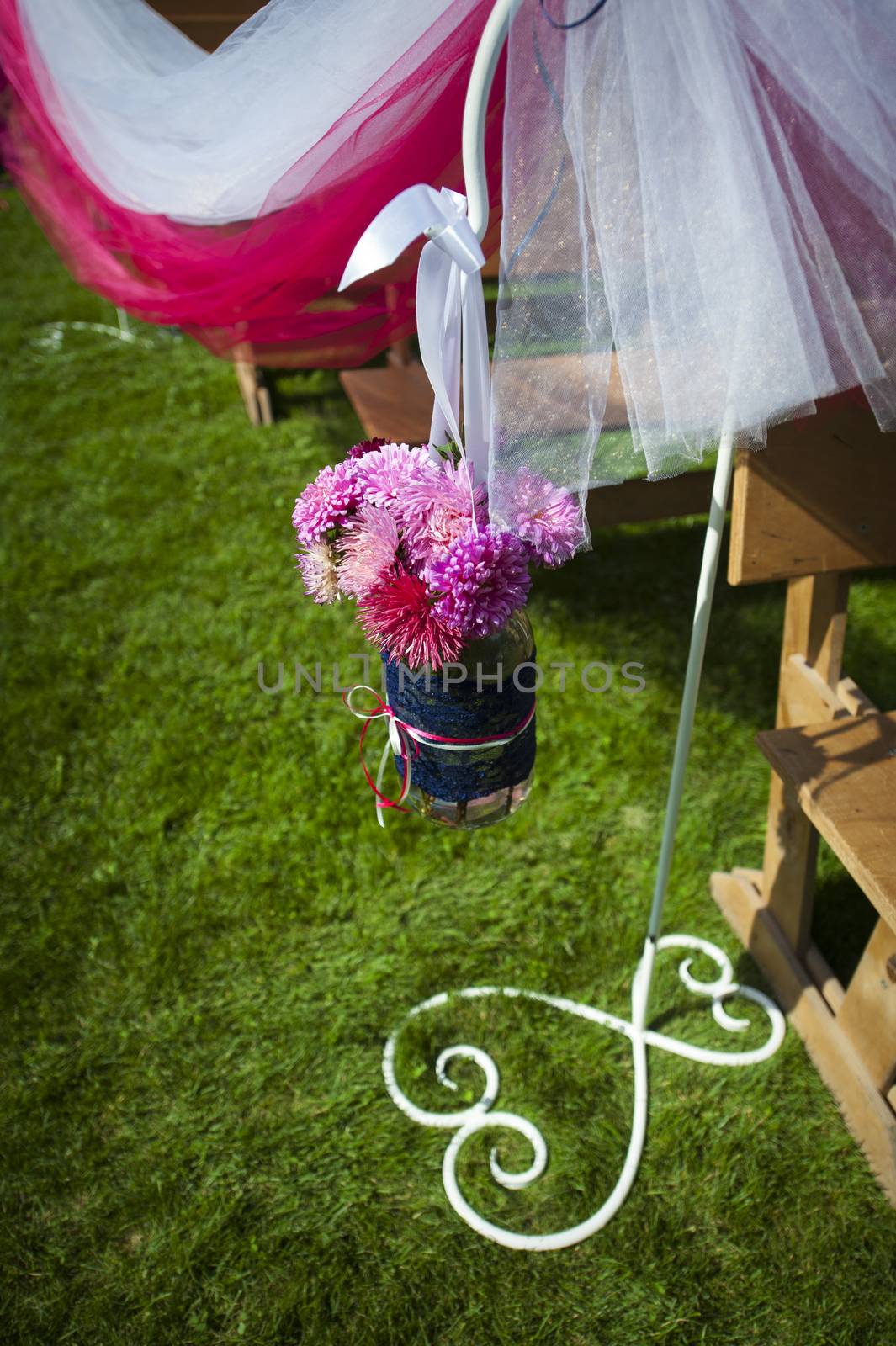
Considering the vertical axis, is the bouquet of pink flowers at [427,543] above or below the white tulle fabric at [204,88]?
below

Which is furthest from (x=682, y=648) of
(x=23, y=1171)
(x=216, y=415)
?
(x=216, y=415)

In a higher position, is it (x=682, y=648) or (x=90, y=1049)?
(x=682, y=648)

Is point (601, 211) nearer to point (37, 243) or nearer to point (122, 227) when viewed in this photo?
point (122, 227)

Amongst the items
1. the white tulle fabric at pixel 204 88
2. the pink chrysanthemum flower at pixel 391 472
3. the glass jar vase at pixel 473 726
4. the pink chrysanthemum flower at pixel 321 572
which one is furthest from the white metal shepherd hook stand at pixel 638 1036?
the white tulle fabric at pixel 204 88

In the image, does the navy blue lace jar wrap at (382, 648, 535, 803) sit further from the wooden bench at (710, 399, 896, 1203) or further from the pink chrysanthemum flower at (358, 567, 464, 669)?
the wooden bench at (710, 399, 896, 1203)

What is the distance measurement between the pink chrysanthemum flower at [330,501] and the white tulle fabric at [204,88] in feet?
1.59

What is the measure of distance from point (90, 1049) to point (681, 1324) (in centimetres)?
121

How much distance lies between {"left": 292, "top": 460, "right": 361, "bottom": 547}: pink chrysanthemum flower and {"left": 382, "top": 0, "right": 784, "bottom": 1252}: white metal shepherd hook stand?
50 cm

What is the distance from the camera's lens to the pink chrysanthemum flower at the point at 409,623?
3.90 feet

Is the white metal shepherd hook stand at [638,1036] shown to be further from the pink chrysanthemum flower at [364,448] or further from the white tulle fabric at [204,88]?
the white tulle fabric at [204,88]

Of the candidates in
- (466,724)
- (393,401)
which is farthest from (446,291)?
(393,401)

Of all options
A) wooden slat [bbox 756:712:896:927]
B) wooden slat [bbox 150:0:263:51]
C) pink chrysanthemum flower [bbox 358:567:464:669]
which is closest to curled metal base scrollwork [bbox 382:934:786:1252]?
wooden slat [bbox 756:712:896:927]

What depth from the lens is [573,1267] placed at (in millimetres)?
1624

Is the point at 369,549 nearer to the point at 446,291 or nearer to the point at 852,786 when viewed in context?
the point at 446,291
